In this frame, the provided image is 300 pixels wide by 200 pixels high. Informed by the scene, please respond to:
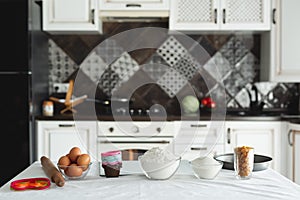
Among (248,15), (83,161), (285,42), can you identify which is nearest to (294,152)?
(285,42)

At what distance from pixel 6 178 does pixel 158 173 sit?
2303mm

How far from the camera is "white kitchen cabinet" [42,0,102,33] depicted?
396 centimetres

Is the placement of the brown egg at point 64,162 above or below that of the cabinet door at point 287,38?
below

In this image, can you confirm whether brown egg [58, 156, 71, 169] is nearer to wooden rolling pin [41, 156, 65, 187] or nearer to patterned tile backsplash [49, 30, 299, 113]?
wooden rolling pin [41, 156, 65, 187]

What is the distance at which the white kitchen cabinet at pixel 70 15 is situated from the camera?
13.0 ft

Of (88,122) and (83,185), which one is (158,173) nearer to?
(83,185)

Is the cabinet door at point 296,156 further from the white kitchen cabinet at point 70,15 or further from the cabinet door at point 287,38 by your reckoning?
the white kitchen cabinet at point 70,15

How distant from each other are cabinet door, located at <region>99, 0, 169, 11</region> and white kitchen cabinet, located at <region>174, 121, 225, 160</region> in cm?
106

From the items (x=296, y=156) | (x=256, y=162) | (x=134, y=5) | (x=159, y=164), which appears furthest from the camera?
(x=134, y=5)

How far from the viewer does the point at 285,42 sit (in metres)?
3.97

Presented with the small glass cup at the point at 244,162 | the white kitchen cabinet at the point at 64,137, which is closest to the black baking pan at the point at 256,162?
the small glass cup at the point at 244,162

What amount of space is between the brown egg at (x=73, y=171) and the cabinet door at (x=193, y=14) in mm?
2366

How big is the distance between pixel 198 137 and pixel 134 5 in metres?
1.32

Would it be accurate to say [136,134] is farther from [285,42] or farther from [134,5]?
[285,42]
